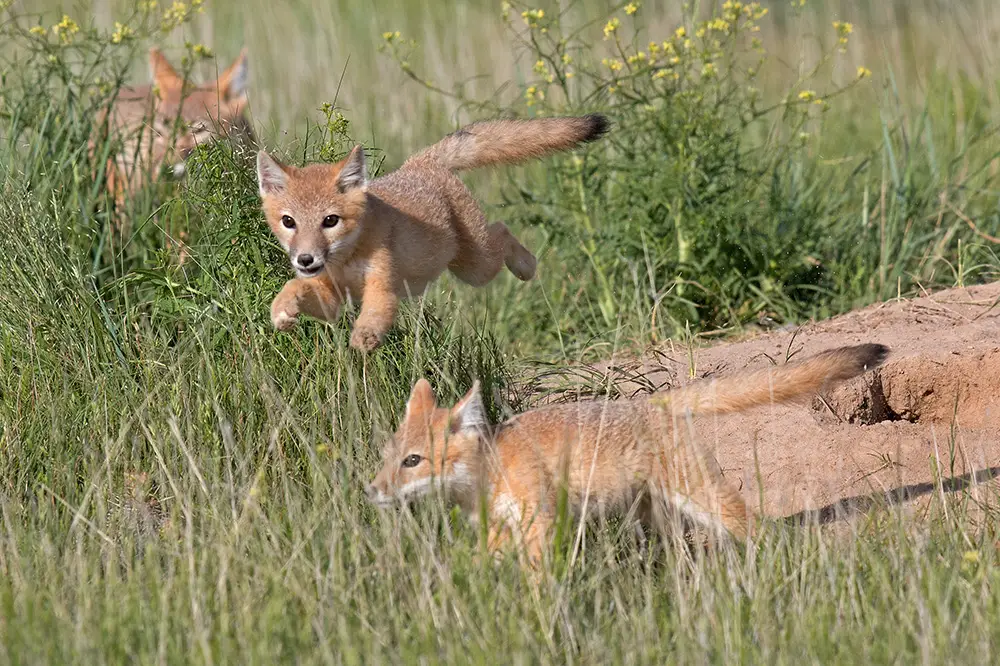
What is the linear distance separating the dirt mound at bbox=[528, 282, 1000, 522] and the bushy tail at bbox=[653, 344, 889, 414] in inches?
6.8

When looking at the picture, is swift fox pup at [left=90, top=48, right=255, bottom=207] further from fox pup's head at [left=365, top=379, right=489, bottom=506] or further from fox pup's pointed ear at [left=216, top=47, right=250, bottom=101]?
fox pup's head at [left=365, top=379, right=489, bottom=506]

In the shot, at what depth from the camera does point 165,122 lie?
Result: 7.22m

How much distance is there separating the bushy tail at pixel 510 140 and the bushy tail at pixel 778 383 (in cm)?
165

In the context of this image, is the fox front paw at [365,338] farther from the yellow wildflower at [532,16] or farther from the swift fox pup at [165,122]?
the yellow wildflower at [532,16]

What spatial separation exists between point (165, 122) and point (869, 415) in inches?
163

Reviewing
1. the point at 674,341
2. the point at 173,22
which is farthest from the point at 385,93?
the point at 674,341

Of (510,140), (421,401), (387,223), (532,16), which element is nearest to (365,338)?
(421,401)

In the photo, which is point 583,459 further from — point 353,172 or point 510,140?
point 510,140

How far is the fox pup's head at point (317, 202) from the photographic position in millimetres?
5086

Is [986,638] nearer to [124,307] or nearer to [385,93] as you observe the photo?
[124,307]

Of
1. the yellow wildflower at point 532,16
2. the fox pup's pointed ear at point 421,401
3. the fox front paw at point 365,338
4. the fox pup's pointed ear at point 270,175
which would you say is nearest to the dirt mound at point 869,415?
the fox pup's pointed ear at point 421,401

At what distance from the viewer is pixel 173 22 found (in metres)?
7.15

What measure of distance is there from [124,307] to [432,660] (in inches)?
122

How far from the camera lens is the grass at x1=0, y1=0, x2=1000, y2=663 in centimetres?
361
